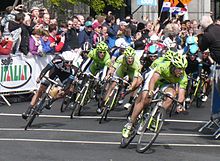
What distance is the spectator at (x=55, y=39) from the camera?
61.2ft

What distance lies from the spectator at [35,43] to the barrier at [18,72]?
0.18 metres

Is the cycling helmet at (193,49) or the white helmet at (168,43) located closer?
the cycling helmet at (193,49)

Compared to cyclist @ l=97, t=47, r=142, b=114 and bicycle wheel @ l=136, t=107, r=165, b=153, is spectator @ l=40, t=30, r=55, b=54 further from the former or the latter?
bicycle wheel @ l=136, t=107, r=165, b=153

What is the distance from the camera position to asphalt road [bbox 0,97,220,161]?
10.7m

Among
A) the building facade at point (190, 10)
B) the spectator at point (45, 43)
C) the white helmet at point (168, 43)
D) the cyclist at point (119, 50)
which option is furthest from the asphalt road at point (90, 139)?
the building facade at point (190, 10)

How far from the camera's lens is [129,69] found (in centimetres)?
1455

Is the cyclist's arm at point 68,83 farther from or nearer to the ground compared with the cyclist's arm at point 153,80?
nearer to the ground

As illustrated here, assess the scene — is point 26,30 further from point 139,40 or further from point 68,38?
point 139,40

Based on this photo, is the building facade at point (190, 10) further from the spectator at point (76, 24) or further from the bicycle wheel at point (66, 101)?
the bicycle wheel at point (66, 101)

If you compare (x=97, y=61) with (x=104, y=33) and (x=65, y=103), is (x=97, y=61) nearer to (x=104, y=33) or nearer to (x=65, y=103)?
(x=65, y=103)

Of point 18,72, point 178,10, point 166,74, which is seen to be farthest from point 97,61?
point 178,10

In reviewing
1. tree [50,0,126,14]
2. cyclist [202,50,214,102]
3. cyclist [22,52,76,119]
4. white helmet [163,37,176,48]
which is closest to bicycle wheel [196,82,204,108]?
cyclist [202,50,214,102]

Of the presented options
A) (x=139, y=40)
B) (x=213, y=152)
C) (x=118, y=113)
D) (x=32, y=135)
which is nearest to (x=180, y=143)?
(x=213, y=152)

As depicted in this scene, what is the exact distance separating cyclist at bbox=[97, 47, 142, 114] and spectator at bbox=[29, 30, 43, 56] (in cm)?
372
